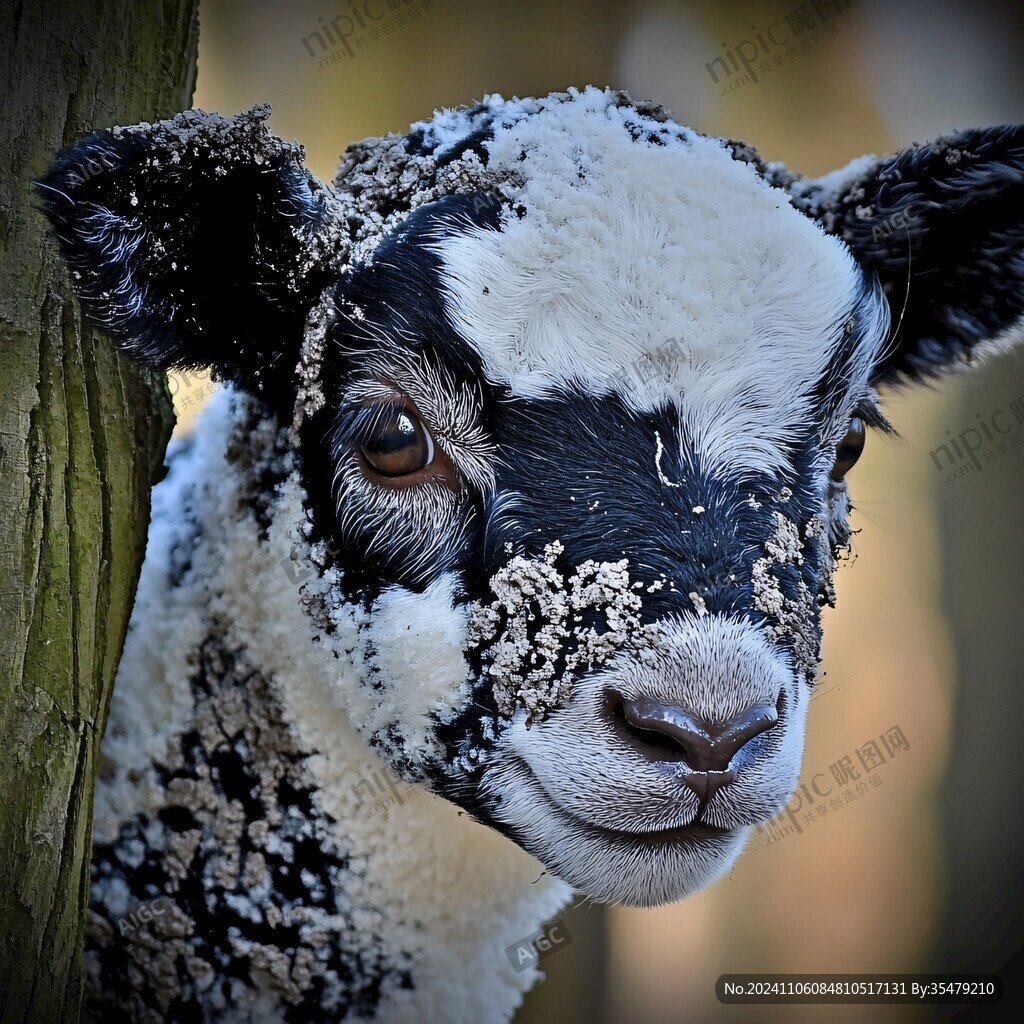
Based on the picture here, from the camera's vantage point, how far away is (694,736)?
5.56ft

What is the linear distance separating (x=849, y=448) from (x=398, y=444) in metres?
1.08

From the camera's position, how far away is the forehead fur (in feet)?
6.43

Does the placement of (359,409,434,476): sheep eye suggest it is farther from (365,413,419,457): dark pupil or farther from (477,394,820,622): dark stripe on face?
(477,394,820,622): dark stripe on face

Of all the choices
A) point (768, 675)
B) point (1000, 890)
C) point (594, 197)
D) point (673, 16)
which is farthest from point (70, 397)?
point (1000, 890)

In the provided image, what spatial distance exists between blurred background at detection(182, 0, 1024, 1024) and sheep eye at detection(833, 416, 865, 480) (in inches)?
81.8

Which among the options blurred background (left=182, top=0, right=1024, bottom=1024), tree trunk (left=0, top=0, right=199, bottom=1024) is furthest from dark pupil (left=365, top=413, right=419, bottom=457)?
blurred background (left=182, top=0, right=1024, bottom=1024)

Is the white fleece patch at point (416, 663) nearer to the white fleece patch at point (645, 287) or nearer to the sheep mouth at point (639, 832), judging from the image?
the sheep mouth at point (639, 832)

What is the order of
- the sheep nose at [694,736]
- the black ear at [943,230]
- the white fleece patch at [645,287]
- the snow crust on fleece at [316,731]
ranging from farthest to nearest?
the black ear at [943,230] < the snow crust on fleece at [316,731] < the white fleece patch at [645,287] < the sheep nose at [694,736]

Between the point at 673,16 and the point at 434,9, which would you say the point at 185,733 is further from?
the point at 673,16

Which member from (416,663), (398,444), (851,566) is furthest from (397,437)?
(851,566)

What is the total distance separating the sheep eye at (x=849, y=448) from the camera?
7.77ft

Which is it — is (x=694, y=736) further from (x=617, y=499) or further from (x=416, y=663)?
(x=416, y=663)

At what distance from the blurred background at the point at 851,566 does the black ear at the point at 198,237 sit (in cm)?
229

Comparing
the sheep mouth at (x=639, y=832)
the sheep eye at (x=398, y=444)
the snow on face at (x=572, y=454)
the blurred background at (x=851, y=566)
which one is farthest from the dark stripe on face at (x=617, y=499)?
the blurred background at (x=851, y=566)
